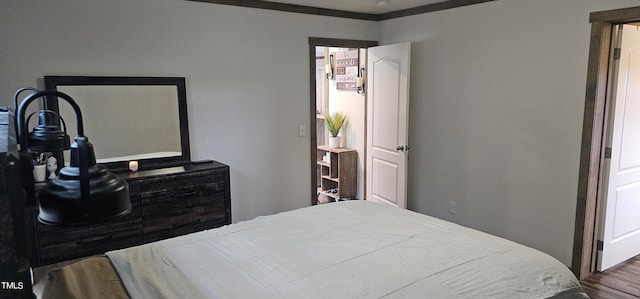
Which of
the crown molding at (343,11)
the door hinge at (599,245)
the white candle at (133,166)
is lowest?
the door hinge at (599,245)

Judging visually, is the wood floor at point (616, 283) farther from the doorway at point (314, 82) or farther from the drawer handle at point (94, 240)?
the drawer handle at point (94, 240)

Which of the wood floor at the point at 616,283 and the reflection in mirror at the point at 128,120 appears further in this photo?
the reflection in mirror at the point at 128,120

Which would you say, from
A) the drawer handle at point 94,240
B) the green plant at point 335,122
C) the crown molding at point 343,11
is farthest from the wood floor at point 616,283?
the drawer handle at point 94,240

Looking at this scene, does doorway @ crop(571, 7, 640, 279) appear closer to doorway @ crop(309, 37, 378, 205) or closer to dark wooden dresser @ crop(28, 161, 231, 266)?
doorway @ crop(309, 37, 378, 205)

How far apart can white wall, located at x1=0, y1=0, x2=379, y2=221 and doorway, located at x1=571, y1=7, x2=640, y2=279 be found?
7.94 ft

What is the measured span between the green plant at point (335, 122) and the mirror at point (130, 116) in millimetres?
2363

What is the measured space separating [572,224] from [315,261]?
251cm

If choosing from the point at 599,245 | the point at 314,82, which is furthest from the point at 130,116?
the point at 599,245

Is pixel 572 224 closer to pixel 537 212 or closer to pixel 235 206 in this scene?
pixel 537 212

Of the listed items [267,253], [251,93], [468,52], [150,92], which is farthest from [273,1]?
[267,253]

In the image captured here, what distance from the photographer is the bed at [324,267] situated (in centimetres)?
166

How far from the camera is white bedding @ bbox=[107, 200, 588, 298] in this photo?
167cm

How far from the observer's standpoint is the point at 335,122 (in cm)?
563

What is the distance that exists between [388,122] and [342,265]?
9.54 ft
